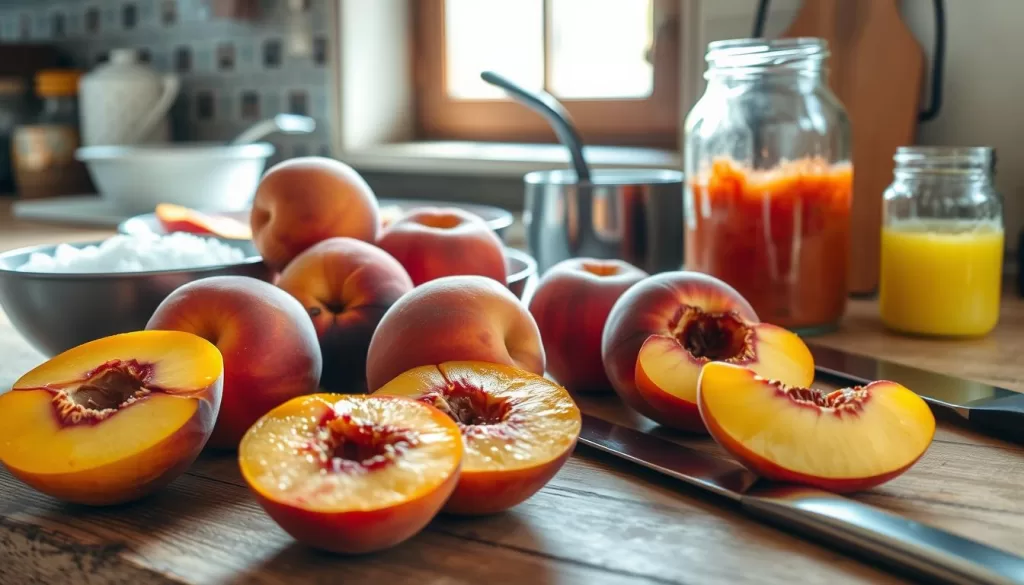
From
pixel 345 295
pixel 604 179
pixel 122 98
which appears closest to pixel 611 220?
pixel 604 179

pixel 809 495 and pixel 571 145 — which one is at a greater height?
pixel 571 145

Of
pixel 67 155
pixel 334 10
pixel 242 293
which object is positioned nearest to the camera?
pixel 242 293

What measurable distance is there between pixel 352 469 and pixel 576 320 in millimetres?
313

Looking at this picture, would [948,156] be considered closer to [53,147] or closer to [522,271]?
[522,271]

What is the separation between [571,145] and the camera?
1.10 m

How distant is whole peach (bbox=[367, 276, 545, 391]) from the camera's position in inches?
22.6

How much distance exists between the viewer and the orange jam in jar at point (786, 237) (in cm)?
Result: 91

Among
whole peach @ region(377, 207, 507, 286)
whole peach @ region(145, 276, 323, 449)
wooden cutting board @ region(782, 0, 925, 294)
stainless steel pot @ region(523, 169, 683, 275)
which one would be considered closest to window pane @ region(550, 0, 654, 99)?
wooden cutting board @ region(782, 0, 925, 294)

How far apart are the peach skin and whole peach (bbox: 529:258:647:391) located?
0.04m

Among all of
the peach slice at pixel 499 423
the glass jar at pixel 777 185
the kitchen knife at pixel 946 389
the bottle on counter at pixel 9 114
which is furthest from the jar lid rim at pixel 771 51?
the bottle on counter at pixel 9 114

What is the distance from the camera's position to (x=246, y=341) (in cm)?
58

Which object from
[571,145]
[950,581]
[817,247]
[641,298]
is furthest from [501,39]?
[950,581]

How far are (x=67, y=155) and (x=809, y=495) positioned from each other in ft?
7.19

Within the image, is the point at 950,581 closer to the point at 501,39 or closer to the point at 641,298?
the point at 641,298
